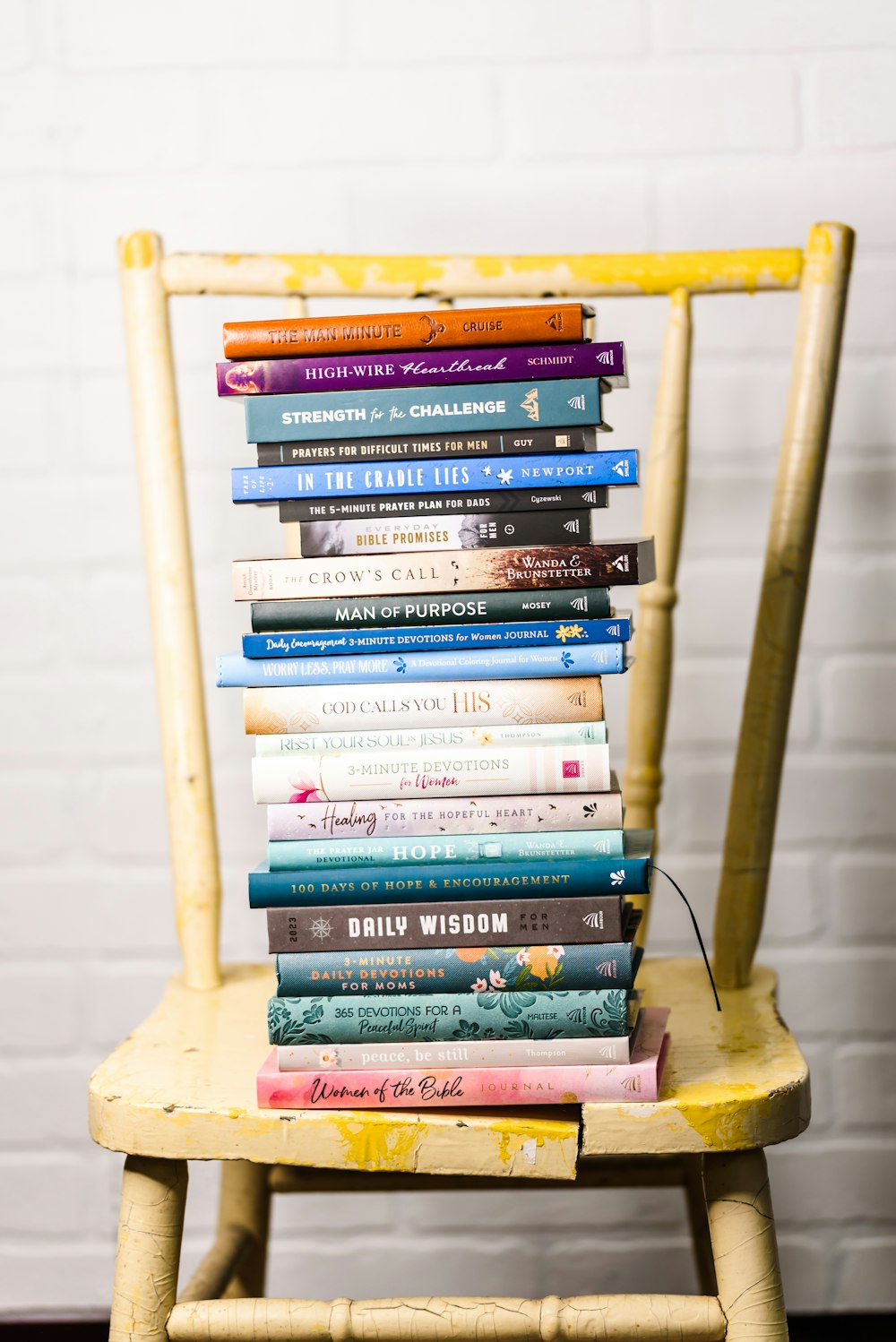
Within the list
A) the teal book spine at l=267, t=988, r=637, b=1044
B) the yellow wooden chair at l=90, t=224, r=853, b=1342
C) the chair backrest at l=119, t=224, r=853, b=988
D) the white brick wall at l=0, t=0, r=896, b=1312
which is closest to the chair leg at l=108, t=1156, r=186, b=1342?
the yellow wooden chair at l=90, t=224, r=853, b=1342

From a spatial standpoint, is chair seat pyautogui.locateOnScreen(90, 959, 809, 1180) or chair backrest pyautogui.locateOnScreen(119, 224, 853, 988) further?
chair backrest pyautogui.locateOnScreen(119, 224, 853, 988)

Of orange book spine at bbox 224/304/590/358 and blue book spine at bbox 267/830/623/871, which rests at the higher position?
orange book spine at bbox 224/304/590/358

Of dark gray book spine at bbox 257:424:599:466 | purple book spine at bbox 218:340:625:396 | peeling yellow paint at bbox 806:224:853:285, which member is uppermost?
peeling yellow paint at bbox 806:224:853:285

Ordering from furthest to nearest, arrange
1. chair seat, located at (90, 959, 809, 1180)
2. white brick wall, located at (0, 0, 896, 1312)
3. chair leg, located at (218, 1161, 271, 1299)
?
1. white brick wall, located at (0, 0, 896, 1312)
2. chair leg, located at (218, 1161, 271, 1299)
3. chair seat, located at (90, 959, 809, 1180)

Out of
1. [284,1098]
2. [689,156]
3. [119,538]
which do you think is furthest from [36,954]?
[689,156]

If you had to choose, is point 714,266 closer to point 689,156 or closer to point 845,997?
point 689,156

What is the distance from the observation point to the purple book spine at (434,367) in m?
0.66

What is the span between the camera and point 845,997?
1.18m

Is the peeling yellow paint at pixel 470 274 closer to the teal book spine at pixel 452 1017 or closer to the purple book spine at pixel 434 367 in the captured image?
the purple book spine at pixel 434 367

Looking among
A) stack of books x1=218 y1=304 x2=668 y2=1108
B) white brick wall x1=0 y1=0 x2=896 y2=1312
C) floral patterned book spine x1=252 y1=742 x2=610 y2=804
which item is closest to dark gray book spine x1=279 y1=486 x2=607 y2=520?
stack of books x1=218 y1=304 x2=668 y2=1108

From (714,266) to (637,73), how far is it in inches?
13.0

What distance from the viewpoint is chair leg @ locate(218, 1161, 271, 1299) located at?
3.12 feet

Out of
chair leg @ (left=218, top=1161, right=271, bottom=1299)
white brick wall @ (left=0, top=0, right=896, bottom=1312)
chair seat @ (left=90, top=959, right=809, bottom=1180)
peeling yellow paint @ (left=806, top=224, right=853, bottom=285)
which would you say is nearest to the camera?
chair seat @ (left=90, top=959, right=809, bottom=1180)

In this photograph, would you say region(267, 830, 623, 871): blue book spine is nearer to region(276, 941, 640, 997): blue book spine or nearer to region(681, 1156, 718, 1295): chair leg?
region(276, 941, 640, 997): blue book spine
